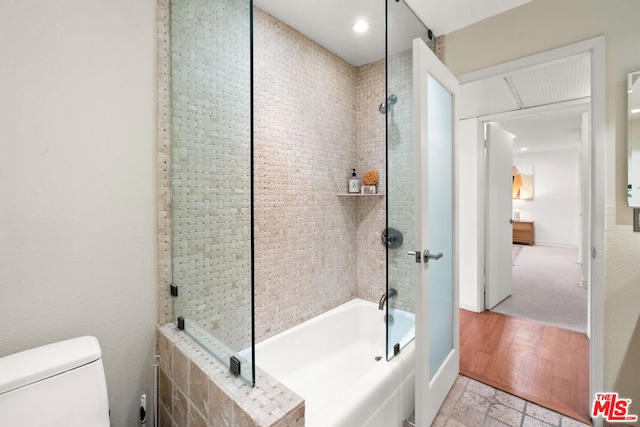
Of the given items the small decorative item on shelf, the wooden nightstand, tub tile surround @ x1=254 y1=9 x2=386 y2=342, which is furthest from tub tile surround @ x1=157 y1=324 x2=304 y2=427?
the wooden nightstand

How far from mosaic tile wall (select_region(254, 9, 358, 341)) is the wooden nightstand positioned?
683 centimetres

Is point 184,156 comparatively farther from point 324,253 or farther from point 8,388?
point 324,253

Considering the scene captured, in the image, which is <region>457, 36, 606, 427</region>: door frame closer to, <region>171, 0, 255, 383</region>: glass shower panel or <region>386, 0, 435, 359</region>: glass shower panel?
<region>386, 0, 435, 359</region>: glass shower panel

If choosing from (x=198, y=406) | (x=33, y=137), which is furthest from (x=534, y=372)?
(x=33, y=137)

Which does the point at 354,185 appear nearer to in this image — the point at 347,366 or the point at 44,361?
the point at 347,366

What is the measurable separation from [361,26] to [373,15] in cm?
12

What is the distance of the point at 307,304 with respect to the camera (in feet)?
7.36

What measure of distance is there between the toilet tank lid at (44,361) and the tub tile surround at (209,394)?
33cm

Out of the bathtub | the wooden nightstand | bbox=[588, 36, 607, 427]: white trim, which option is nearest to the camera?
the bathtub

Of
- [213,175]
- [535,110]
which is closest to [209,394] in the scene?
[213,175]

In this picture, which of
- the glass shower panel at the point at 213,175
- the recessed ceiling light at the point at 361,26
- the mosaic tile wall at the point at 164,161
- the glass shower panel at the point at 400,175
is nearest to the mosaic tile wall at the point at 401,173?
the glass shower panel at the point at 400,175

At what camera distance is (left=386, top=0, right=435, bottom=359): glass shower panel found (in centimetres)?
154

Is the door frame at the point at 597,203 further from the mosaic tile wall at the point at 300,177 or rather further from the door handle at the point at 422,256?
the mosaic tile wall at the point at 300,177

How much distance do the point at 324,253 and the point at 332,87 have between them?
1.42m
